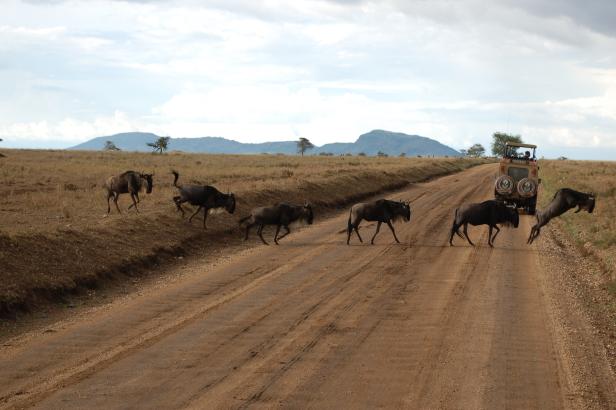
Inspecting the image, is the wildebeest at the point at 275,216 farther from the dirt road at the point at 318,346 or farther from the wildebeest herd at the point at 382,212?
the dirt road at the point at 318,346

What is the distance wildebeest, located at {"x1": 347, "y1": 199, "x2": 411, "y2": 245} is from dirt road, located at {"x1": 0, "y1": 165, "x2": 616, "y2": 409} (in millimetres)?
4524

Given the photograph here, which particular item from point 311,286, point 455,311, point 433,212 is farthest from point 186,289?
point 433,212

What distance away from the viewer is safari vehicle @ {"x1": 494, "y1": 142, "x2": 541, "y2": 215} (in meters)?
29.7

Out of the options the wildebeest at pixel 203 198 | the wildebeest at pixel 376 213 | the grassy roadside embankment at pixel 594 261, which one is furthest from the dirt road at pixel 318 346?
the wildebeest at pixel 203 198

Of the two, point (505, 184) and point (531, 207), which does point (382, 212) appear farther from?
point (531, 207)

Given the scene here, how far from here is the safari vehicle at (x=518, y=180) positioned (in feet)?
97.5

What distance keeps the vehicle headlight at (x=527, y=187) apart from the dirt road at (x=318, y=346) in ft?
44.1

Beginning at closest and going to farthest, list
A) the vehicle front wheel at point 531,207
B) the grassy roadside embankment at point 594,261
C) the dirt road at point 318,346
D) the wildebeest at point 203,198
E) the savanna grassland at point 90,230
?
the dirt road at point 318,346 → the grassy roadside embankment at point 594,261 → the savanna grassland at point 90,230 → the wildebeest at point 203,198 → the vehicle front wheel at point 531,207

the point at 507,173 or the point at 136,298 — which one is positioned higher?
the point at 507,173

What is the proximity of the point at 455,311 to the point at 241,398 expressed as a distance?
592 centimetres

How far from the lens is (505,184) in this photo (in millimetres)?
30000

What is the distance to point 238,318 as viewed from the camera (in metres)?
11.9

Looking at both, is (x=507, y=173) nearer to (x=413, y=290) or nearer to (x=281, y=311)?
(x=413, y=290)

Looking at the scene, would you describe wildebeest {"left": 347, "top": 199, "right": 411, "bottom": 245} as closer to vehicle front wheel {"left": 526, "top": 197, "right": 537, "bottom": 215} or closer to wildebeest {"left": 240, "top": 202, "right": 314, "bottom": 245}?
wildebeest {"left": 240, "top": 202, "right": 314, "bottom": 245}
